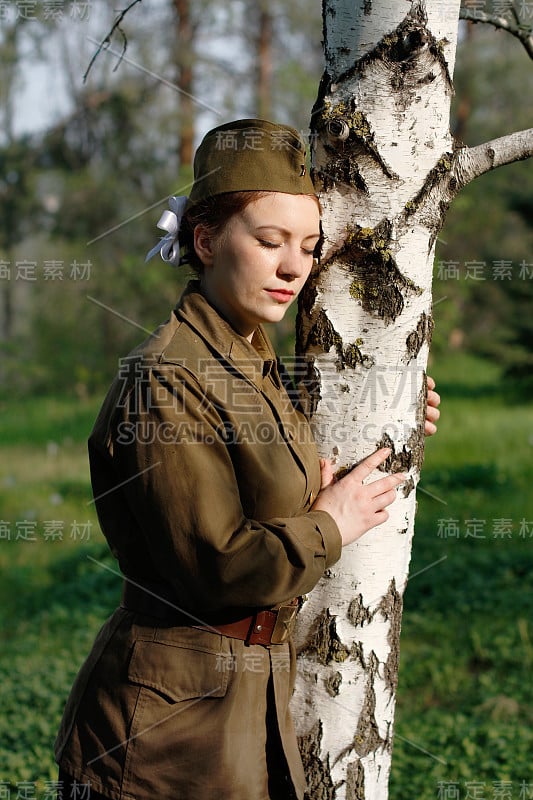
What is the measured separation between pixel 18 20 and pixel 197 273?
11917 mm

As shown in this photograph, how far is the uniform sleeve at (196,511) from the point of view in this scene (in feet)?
5.14

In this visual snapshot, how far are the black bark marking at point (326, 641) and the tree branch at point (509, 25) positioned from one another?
1669 millimetres

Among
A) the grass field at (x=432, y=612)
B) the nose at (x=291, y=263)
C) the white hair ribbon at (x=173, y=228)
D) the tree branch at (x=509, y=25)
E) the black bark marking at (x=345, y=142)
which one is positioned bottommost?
the grass field at (x=432, y=612)

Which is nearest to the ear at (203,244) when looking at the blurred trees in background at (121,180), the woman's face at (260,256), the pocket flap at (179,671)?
the woman's face at (260,256)

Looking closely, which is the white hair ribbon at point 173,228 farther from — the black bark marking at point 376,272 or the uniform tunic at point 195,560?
the black bark marking at point 376,272

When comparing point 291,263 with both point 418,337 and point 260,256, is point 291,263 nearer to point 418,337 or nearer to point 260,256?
point 260,256

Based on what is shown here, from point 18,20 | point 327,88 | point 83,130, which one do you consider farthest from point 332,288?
point 83,130

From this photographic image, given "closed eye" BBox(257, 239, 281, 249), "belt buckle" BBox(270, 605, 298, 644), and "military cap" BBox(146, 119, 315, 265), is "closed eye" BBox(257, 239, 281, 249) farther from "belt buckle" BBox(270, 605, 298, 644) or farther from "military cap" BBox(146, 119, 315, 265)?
"belt buckle" BBox(270, 605, 298, 644)

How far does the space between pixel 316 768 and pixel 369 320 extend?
1071 millimetres

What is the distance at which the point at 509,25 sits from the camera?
98.6 inches

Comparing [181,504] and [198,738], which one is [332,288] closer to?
[181,504]

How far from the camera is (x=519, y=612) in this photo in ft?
15.6

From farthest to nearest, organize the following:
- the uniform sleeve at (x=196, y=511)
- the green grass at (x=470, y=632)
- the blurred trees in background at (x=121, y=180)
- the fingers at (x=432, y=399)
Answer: the blurred trees in background at (x=121, y=180), the green grass at (x=470, y=632), the fingers at (x=432, y=399), the uniform sleeve at (x=196, y=511)

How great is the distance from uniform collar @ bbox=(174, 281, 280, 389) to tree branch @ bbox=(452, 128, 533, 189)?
66 centimetres
